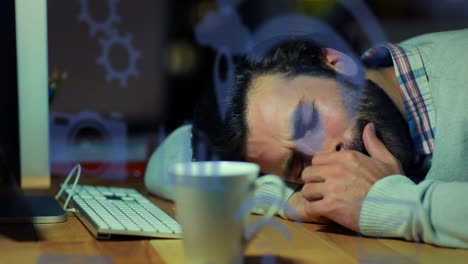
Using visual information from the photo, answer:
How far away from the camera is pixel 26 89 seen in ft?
2.11

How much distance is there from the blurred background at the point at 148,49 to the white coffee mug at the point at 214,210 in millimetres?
646

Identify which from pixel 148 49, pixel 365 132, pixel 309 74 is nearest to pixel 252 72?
pixel 309 74

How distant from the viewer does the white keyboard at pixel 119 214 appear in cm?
64

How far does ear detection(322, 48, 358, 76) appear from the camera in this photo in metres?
0.88

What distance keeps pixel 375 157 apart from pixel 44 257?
401 millimetres

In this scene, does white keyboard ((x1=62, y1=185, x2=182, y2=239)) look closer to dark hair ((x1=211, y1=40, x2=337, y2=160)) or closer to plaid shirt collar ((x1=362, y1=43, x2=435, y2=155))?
dark hair ((x1=211, y1=40, x2=337, y2=160))
